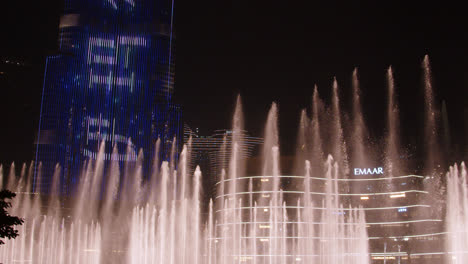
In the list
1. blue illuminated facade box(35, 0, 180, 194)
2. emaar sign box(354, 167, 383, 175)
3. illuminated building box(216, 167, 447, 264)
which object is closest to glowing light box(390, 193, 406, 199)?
illuminated building box(216, 167, 447, 264)

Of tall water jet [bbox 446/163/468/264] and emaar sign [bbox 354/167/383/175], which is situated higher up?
emaar sign [bbox 354/167/383/175]

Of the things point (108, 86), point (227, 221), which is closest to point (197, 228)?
point (227, 221)

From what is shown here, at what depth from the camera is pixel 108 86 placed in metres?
92.3

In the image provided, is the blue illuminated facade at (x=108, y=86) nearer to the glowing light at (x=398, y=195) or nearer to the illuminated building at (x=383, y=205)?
the illuminated building at (x=383, y=205)

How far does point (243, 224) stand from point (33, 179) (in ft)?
129

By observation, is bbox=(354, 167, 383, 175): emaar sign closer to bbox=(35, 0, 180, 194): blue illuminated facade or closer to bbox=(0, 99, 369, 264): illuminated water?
bbox=(0, 99, 369, 264): illuminated water

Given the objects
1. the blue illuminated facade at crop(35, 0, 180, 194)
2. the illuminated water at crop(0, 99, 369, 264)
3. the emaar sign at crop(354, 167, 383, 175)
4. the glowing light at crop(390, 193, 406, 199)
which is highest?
the blue illuminated facade at crop(35, 0, 180, 194)

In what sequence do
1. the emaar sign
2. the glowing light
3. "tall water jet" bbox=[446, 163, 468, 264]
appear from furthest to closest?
the emaar sign < the glowing light < "tall water jet" bbox=[446, 163, 468, 264]

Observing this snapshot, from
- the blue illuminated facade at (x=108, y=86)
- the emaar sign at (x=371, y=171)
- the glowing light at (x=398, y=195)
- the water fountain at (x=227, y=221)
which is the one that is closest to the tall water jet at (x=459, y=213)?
the water fountain at (x=227, y=221)

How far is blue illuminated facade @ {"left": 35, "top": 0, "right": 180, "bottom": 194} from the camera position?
287 feet

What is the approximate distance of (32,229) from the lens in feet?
185

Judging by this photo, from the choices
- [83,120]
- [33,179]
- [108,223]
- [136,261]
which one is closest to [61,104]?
[83,120]

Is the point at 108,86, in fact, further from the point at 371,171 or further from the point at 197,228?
the point at 371,171

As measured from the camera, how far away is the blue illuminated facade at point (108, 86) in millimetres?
87525
